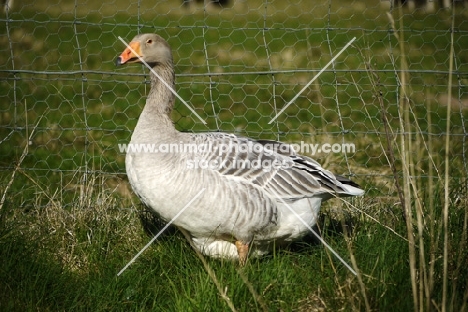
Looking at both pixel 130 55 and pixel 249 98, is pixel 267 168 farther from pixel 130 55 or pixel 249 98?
pixel 249 98

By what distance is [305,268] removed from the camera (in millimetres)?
3414

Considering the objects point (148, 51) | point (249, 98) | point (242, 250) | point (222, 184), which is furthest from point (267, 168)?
point (249, 98)

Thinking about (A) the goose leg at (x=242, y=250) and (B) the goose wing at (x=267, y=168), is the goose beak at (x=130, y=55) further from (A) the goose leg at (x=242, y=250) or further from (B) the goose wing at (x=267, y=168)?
(A) the goose leg at (x=242, y=250)

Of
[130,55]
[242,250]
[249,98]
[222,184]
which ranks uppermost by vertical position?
[130,55]

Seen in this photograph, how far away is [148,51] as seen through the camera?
391 centimetres

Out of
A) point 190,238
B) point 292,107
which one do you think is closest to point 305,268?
point 190,238

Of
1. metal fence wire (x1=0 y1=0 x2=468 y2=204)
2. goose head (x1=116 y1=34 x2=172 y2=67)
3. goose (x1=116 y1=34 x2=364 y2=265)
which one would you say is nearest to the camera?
goose (x1=116 y1=34 x2=364 y2=265)

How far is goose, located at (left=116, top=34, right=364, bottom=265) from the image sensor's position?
11.6 feet

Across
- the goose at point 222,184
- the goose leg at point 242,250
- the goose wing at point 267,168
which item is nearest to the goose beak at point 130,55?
the goose at point 222,184

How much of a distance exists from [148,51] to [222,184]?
1.02 meters

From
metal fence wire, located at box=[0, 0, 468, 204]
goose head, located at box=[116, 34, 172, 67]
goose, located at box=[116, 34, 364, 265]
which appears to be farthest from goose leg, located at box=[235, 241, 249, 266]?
goose head, located at box=[116, 34, 172, 67]

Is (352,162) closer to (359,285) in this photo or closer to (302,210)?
(302,210)

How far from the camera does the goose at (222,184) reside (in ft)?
11.6

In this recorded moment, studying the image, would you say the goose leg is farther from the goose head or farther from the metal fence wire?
the goose head
